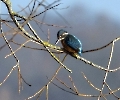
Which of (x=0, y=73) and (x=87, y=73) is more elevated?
(x=87, y=73)

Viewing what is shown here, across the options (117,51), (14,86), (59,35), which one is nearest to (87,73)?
(117,51)

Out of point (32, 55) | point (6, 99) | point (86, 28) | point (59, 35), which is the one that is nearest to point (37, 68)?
point (32, 55)

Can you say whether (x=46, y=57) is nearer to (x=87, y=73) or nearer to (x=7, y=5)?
(x=87, y=73)

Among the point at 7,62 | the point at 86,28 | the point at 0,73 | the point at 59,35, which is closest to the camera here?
the point at 59,35

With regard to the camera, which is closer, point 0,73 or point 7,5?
point 7,5

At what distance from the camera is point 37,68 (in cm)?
736

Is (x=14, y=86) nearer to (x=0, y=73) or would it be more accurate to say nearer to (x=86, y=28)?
(x=0, y=73)

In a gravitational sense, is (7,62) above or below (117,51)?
below

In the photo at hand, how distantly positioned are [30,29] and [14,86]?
5.63m

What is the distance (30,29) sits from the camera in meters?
1.78

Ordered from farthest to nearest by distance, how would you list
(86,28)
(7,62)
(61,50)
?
(86,28), (7,62), (61,50)

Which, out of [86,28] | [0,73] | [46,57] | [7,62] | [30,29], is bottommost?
[30,29]

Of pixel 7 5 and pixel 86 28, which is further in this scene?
pixel 86 28

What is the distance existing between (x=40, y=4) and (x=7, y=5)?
13cm
